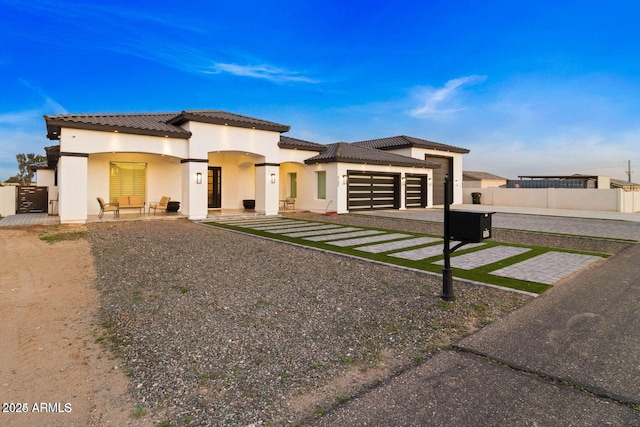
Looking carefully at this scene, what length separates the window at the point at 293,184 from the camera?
2192 cm

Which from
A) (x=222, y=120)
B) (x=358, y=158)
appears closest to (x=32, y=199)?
(x=222, y=120)

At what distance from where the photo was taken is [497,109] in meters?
22.6

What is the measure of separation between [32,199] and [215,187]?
10.4 meters

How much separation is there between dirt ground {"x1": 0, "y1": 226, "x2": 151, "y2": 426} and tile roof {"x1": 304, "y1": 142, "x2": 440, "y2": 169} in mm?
Answer: 14345

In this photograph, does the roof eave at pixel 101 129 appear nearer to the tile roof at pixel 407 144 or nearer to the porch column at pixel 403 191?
the porch column at pixel 403 191

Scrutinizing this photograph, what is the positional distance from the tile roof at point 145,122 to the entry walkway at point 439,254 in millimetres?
6547

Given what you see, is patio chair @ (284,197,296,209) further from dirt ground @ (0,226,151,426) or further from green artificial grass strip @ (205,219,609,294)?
dirt ground @ (0,226,151,426)

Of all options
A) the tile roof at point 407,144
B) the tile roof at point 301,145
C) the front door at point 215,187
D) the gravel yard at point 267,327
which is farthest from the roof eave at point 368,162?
the gravel yard at point 267,327

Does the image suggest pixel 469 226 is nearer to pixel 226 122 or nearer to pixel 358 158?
pixel 226 122

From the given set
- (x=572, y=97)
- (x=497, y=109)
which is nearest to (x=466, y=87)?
(x=497, y=109)

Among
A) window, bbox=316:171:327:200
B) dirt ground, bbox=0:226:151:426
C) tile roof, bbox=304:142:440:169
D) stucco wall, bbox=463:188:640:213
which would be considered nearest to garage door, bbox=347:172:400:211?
tile roof, bbox=304:142:440:169

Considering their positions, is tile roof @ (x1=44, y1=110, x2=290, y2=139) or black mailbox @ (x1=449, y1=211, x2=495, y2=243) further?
tile roof @ (x1=44, y1=110, x2=290, y2=139)

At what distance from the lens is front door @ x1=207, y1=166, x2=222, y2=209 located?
1947cm

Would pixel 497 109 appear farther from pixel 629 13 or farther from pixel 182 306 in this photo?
pixel 182 306
